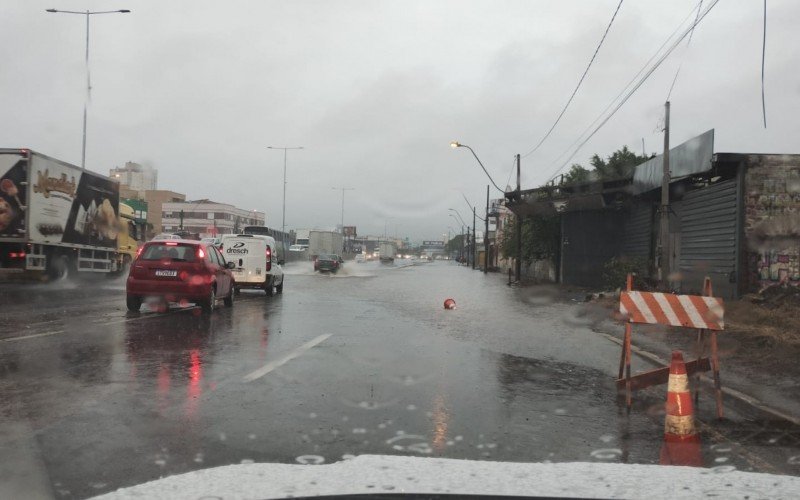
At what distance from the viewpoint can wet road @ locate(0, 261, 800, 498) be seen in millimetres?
4359

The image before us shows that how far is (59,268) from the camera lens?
2259cm

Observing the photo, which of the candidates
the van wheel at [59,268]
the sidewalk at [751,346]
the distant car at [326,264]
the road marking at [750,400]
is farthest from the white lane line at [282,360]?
the distant car at [326,264]

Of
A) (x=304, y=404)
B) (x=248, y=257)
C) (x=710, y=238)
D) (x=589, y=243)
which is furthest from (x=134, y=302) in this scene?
(x=589, y=243)

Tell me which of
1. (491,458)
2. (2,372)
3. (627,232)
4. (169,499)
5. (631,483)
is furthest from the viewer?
(627,232)

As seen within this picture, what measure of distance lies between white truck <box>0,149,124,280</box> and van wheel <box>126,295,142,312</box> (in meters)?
9.15

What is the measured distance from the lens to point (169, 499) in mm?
3322

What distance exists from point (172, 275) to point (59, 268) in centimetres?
1181

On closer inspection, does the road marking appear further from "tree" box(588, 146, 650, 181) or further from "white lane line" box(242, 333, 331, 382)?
"tree" box(588, 146, 650, 181)

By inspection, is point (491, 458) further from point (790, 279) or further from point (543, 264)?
point (543, 264)

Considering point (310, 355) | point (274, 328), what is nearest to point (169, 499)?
point (310, 355)

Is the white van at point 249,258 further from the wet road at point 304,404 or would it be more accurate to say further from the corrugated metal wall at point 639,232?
the corrugated metal wall at point 639,232

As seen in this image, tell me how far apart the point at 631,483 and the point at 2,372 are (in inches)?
257

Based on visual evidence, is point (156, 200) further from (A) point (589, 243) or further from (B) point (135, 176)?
(A) point (589, 243)

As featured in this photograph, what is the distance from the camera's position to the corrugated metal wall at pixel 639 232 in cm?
2480
